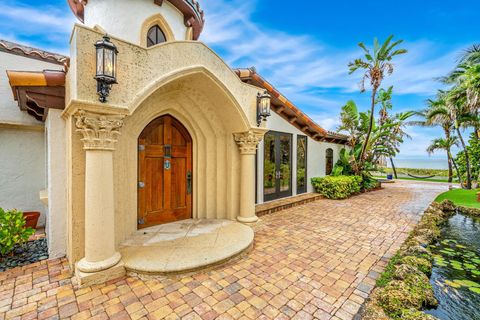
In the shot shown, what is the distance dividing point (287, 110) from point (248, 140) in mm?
4064

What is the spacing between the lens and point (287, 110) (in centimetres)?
904

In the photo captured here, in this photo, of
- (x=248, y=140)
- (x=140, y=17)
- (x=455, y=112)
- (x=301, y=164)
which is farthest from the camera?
(x=455, y=112)

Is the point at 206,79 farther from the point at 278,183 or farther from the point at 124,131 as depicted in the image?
the point at 278,183

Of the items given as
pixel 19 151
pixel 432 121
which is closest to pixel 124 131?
pixel 19 151

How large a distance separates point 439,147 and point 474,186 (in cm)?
730

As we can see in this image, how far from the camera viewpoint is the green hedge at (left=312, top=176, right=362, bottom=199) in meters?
10.7

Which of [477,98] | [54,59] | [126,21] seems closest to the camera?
[126,21]

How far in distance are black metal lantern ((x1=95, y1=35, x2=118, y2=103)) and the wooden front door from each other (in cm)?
195

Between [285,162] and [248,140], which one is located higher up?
[248,140]

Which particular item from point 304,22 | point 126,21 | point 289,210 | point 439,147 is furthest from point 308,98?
point 126,21

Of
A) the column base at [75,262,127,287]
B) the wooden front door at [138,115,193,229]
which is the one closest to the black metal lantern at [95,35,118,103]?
the wooden front door at [138,115,193,229]

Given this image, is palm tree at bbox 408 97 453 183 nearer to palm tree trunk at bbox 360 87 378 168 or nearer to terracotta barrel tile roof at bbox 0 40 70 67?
palm tree trunk at bbox 360 87 378 168

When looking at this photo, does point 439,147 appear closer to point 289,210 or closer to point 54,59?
point 289,210

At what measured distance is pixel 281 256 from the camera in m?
4.34
